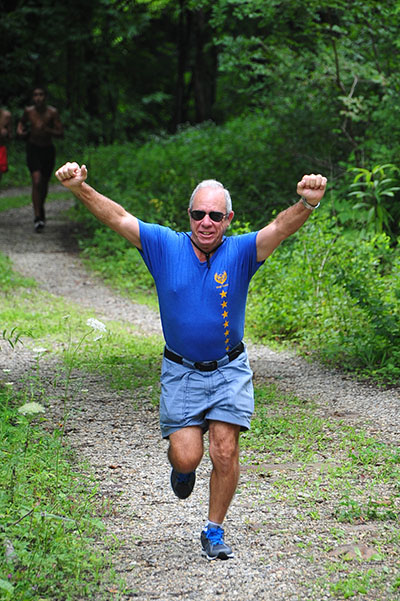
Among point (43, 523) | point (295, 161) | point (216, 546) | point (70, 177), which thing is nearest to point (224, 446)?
point (216, 546)

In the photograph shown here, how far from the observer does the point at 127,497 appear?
4.77 meters

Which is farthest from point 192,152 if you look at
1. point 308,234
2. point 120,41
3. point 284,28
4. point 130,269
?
point 120,41

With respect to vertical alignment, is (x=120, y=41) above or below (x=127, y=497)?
above

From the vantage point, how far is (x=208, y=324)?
3.91m

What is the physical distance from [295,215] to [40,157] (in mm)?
10620

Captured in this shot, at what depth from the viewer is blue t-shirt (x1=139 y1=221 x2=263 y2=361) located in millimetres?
3916

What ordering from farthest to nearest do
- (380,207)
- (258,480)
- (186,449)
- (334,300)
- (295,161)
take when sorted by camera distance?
(295,161) < (380,207) < (334,300) < (258,480) < (186,449)

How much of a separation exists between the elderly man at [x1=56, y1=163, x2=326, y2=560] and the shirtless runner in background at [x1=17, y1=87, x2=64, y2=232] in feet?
32.7

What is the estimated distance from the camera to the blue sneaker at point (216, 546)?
3924 mm

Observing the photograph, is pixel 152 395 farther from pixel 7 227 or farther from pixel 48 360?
pixel 7 227

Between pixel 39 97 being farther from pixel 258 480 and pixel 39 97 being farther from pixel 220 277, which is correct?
pixel 220 277

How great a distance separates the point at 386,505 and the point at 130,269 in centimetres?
859

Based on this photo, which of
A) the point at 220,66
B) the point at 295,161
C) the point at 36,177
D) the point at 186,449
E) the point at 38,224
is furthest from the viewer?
the point at 38,224

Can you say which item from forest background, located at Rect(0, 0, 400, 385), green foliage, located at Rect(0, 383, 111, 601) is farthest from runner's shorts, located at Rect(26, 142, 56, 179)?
green foliage, located at Rect(0, 383, 111, 601)
